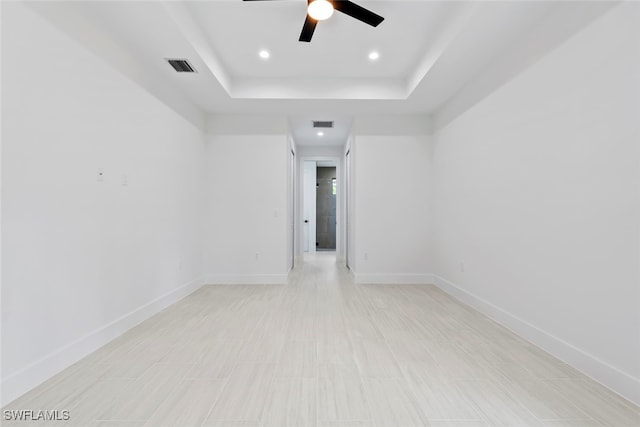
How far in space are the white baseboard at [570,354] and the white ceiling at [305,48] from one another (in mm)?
2338

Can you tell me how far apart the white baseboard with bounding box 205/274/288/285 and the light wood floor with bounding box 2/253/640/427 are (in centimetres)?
136

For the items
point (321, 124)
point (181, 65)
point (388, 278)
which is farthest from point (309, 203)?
point (181, 65)

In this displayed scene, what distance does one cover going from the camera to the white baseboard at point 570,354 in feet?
5.07

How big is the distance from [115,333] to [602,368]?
3519mm

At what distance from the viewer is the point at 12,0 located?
159 cm

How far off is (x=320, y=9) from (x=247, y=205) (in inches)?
112

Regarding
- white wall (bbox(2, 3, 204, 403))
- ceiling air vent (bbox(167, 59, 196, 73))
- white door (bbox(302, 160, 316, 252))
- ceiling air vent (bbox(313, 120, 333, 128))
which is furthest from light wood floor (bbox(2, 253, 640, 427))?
white door (bbox(302, 160, 316, 252))

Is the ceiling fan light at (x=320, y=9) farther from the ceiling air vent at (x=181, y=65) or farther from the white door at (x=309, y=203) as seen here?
the white door at (x=309, y=203)

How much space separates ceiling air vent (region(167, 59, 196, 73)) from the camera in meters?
2.77

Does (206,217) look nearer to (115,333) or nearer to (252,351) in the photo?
(115,333)

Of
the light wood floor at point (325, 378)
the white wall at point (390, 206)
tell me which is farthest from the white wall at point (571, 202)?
the white wall at point (390, 206)

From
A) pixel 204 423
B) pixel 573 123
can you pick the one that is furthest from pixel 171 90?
pixel 573 123

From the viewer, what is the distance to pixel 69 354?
1.89 metres

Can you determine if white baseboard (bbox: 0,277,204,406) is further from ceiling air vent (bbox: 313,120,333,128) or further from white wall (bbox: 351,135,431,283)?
ceiling air vent (bbox: 313,120,333,128)
